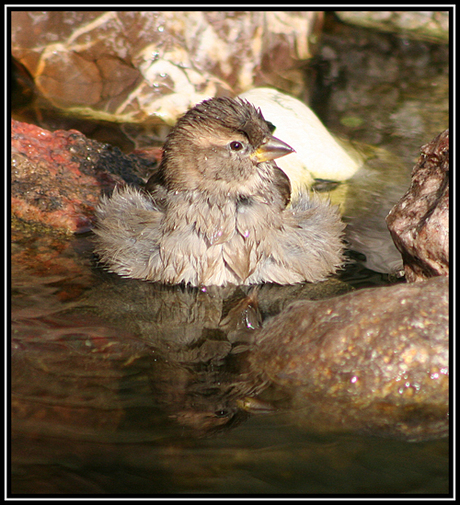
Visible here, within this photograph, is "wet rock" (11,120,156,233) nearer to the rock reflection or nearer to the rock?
the rock

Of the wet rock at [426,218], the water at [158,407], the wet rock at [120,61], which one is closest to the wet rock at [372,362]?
the water at [158,407]

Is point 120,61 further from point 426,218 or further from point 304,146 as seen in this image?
point 426,218

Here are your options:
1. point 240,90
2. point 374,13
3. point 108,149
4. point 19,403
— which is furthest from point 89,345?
point 374,13

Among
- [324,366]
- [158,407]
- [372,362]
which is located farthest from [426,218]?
[158,407]

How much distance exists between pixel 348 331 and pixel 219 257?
1315 millimetres

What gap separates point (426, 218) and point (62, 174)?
3.43m

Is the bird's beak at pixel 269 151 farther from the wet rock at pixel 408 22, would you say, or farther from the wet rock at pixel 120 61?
the wet rock at pixel 408 22

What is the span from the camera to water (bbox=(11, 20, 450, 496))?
2693 millimetres

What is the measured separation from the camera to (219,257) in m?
4.44

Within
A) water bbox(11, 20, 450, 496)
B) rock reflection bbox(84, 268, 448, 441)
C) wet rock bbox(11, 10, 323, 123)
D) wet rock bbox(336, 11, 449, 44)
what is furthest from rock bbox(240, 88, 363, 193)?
wet rock bbox(336, 11, 449, 44)

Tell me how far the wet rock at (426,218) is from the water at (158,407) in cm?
58

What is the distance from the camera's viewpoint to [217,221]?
4.43 meters

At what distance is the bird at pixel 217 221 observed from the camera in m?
4.43
